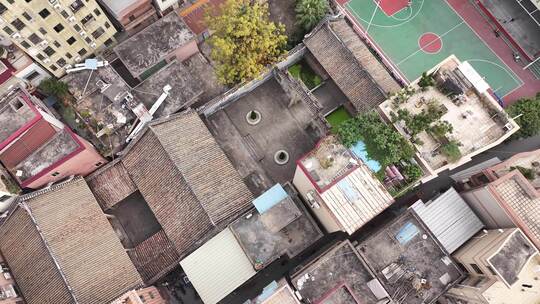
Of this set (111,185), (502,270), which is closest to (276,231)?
(111,185)

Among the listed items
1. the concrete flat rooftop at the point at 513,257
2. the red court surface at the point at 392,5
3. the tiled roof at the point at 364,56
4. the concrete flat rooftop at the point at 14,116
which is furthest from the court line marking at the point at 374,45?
the concrete flat rooftop at the point at 14,116

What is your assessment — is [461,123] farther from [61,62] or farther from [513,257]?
[61,62]

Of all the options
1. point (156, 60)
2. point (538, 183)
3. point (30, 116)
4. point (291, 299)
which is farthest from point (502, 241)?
point (30, 116)

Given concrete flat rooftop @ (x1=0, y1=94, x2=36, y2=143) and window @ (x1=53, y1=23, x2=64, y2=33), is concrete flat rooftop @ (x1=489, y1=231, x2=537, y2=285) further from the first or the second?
window @ (x1=53, y1=23, x2=64, y2=33)

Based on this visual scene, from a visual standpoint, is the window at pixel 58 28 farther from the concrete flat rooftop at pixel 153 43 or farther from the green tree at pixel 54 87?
the green tree at pixel 54 87

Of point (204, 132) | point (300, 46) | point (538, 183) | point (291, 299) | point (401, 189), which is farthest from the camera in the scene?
point (300, 46)

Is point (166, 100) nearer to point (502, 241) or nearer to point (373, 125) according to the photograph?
point (373, 125)
